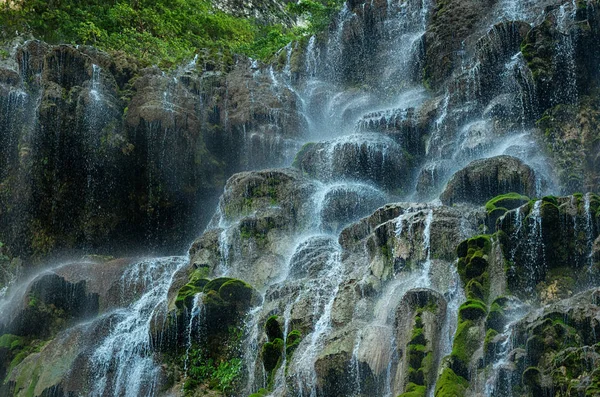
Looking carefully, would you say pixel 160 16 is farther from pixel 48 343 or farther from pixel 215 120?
pixel 48 343

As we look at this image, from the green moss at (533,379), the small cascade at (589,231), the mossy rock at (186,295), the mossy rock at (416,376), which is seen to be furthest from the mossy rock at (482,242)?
the mossy rock at (186,295)

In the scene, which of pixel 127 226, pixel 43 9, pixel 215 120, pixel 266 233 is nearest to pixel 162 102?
pixel 215 120

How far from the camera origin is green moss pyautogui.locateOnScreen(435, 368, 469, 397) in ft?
41.4

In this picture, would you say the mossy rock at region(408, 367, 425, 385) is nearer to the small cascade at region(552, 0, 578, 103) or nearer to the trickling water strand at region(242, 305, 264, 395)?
the trickling water strand at region(242, 305, 264, 395)

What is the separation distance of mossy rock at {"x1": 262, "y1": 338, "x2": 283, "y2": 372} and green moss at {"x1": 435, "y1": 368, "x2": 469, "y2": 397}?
15.9 ft

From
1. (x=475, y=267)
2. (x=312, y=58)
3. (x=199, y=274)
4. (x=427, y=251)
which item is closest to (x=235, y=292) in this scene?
(x=199, y=274)

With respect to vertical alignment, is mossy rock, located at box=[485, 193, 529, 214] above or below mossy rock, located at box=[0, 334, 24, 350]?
above

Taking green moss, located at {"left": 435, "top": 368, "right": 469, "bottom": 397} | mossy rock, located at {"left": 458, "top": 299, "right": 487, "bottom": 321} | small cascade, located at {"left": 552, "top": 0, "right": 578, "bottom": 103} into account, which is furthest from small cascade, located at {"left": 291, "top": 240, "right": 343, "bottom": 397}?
small cascade, located at {"left": 552, "top": 0, "right": 578, "bottom": 103}

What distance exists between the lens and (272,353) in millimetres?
16844

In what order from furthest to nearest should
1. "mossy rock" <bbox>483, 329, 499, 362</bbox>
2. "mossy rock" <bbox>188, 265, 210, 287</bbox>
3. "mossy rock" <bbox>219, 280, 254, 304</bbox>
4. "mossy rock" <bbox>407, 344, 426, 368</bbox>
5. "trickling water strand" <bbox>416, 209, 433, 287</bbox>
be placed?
1. "mossy rock" <bbox>188, 265, 210, 287</bbox>
2. "mossy rock" <bbox>219, 280, 254, 304</bbox>
3. "trickling water strand" <bbox>416, 209, 433, 287</bbox>
4. "mossy rock" <bbox>407, 344, 426, 368</bbox>
5. "mossy rock" <bbox>483, 329, 499, 362</bbox>

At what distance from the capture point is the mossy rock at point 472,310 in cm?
1434

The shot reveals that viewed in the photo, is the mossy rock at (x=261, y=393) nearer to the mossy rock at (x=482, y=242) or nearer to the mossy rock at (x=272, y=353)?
the mossy rock at (x=272, y=353)

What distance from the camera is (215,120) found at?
101ft

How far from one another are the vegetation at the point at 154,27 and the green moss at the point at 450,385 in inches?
967
